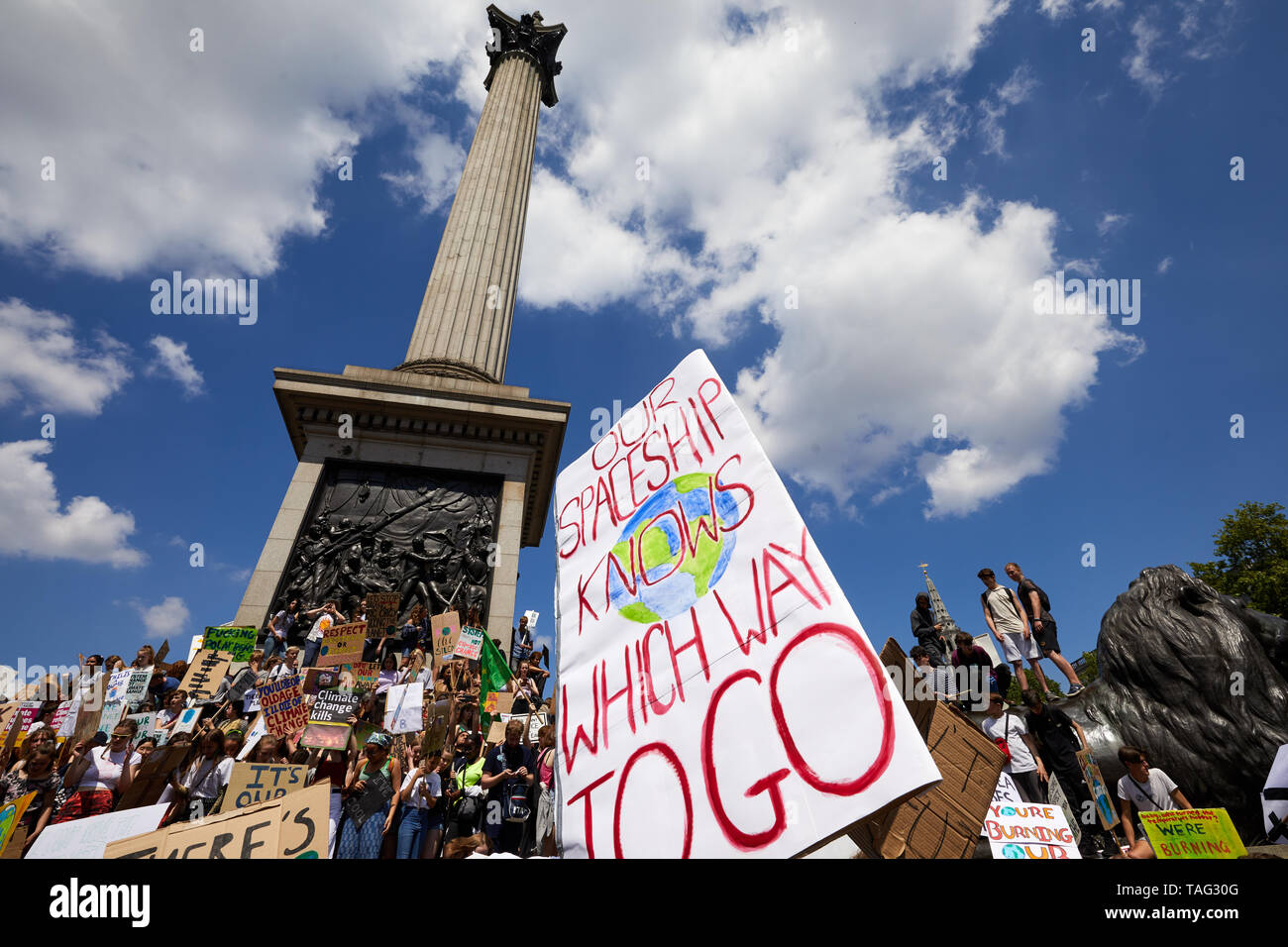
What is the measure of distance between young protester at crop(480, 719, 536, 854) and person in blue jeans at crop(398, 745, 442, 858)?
1.56ft

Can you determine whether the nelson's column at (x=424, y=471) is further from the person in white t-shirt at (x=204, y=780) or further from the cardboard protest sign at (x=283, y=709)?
the person in white t-shirt at (x=204, y=780)

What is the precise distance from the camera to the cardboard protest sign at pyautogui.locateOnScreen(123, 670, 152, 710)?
326 inches

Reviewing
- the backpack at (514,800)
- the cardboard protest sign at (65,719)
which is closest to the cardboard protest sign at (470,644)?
the backpack at (514,800)

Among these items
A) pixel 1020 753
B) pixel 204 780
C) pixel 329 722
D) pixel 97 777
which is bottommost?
pixel 97 777

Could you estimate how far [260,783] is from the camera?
15.2ft

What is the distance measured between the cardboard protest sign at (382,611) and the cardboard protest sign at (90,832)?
7.74 m

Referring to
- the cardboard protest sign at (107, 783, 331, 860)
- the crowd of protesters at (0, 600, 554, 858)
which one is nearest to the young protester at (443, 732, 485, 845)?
the crowd of protesters at (0, 600, 554, 858)

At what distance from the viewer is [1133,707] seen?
20.7 feet

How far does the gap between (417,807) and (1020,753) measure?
573cm

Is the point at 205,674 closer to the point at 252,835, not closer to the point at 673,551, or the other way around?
the point at 252,835

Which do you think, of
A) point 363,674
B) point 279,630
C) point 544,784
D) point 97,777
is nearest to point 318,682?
point 363,674
